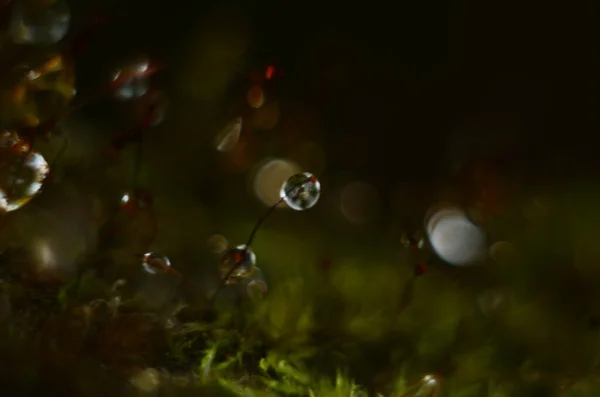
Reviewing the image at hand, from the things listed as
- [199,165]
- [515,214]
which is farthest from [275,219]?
[515,214]

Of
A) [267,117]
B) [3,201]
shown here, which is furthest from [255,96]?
[3,201]

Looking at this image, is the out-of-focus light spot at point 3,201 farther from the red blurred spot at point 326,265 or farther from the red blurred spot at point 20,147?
the red blurred spot at point 326,265

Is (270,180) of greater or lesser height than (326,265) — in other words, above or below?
above

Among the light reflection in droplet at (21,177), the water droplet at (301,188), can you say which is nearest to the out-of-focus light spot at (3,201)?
the light reflection in droplet at (21,177)

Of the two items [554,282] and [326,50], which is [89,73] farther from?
[554,282]

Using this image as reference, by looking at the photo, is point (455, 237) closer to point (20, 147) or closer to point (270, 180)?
point (270, 180)

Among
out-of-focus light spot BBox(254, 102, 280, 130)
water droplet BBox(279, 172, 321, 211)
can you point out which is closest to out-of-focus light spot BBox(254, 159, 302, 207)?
out-of-focus light spot BBox(254, 102, 280, 130)

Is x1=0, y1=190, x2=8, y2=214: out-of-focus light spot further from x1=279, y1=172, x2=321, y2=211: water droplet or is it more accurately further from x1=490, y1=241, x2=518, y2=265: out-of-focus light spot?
x1=490, y1=241, x2=518, y2=265: out-of-focus light spot
